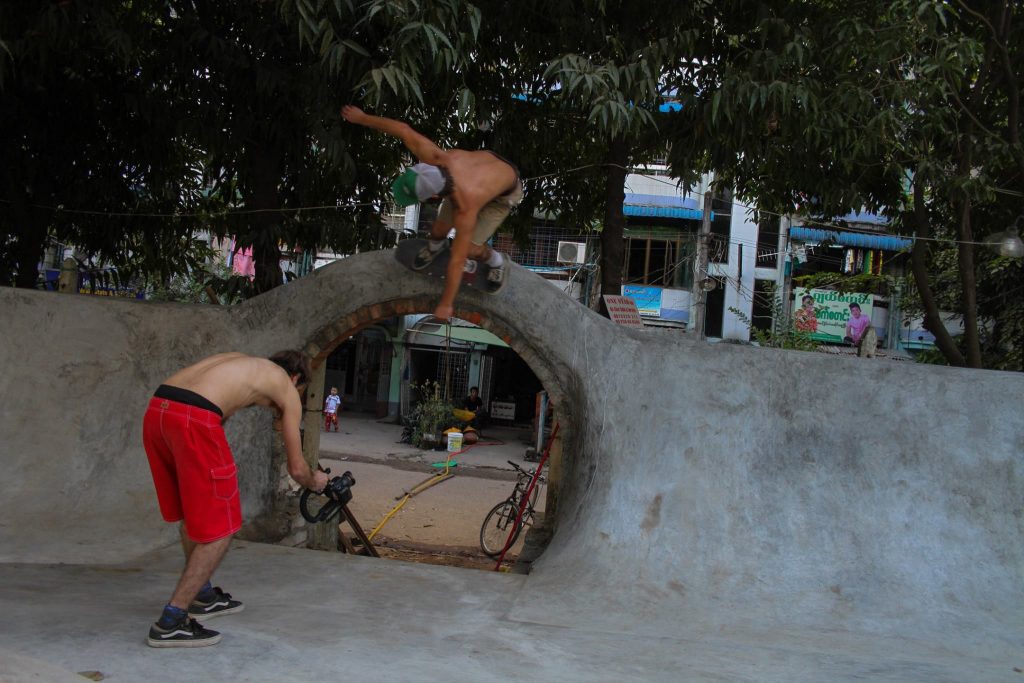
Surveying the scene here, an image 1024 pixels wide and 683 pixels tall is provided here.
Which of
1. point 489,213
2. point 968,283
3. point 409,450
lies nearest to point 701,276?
point 409,450

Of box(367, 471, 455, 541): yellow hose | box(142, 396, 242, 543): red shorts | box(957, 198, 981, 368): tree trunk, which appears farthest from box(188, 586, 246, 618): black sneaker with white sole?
box(957, 198, 981, 368): tree trunk

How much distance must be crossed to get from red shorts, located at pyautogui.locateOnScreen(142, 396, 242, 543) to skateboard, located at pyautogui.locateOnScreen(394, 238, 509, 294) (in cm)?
229

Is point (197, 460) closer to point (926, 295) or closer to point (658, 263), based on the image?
point (926, 295)

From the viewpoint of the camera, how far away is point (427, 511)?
41.5ft

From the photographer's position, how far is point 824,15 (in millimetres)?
7566

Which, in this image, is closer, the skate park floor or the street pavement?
the skate park floor

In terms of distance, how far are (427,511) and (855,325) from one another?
12159mm

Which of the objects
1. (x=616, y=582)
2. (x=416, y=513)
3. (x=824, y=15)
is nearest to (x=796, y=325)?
(x=416, y=513)

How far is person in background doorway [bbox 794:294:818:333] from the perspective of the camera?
59.3 ft

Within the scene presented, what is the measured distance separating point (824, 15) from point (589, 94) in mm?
3044

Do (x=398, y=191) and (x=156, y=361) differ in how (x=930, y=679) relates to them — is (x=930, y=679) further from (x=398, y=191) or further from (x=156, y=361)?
(x=156, y=361)

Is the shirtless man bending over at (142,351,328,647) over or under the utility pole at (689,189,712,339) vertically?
under

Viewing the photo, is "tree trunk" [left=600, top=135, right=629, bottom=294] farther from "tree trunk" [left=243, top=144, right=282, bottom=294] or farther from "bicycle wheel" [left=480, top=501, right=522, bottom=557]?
"bicycle wheel" [left=480, top=501, right=522, bottom=557]

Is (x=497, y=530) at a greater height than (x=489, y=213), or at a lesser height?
lesser
